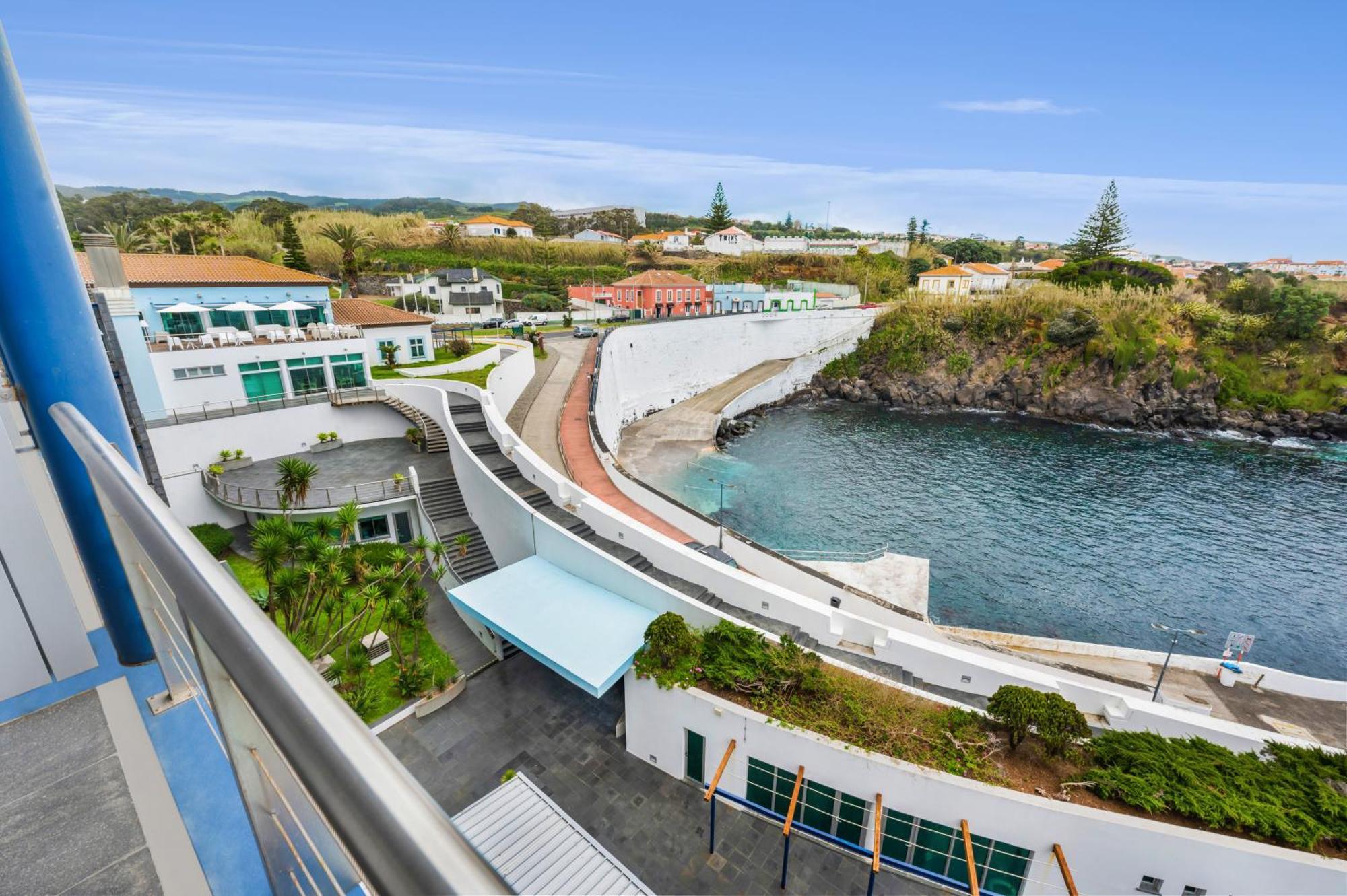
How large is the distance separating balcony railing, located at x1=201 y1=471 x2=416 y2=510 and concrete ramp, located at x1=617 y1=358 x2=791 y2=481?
14374mm

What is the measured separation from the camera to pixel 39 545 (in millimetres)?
3193

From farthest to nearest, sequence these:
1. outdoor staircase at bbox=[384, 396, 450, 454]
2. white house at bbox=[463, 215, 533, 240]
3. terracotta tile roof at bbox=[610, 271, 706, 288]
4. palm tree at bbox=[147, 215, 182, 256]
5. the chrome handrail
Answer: white house at bbox=[463, 215, 533, 240] < terracotta tile roof at bbox=[610, 271, 706, 288] < palm tree at bbox=[147, 215, 182, 256] < outdoor staircase at bbox=[384, 396, 450, 454] < the chrome handrail

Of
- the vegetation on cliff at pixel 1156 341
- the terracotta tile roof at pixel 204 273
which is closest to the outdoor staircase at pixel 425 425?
the terracotta tile roof at pixel 204 273

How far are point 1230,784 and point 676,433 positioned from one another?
32.8 meters

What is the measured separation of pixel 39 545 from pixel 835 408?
52.1 meters

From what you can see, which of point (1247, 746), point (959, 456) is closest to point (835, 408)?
point (959, 456)

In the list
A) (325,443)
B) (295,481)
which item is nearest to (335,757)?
(295,481)

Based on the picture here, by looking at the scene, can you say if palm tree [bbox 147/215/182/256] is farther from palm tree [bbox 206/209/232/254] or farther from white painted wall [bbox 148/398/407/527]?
white painted wall [bbox 148/398/407/527]

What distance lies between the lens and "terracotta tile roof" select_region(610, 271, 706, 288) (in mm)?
55562

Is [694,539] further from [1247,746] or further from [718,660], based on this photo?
[1247,746]

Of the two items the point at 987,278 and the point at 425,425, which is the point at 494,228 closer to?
the point at 987,278

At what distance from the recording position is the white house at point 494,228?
81188 millimetres

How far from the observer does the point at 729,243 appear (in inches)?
3511

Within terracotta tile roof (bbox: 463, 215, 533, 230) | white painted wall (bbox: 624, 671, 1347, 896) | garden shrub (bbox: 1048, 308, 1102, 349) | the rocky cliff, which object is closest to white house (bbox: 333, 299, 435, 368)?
white painted wall (bbox: 624, 671, 1347, 896)
